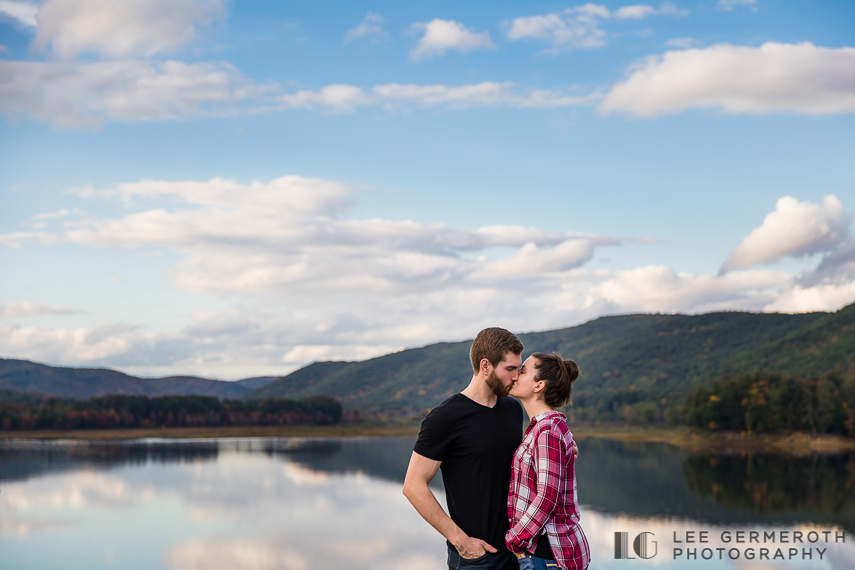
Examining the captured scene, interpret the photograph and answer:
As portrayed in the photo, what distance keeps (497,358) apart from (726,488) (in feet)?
114

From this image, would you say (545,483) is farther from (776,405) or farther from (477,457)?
(776,405)

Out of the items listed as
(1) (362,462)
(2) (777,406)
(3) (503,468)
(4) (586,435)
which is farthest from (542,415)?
(4) (586,435)

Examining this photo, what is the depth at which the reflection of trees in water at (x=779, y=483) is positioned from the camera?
29.1m

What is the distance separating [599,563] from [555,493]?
15.8m

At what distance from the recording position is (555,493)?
457 centimetres

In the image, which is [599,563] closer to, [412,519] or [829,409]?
[412,519]

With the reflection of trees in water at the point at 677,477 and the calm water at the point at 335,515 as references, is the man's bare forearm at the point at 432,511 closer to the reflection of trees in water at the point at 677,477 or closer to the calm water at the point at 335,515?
the calm water at the point at 335,515

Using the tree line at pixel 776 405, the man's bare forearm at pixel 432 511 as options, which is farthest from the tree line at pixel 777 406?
the man's bare forearm at pixel 432 511

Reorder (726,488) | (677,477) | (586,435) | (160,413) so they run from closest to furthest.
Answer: (726,488) < (677,477) < (586,435) < (160,413)

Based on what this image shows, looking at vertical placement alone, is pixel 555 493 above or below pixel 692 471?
above

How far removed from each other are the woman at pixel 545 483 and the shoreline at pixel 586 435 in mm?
63515

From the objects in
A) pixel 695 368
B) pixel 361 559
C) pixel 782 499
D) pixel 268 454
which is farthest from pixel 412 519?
pixel 695 368

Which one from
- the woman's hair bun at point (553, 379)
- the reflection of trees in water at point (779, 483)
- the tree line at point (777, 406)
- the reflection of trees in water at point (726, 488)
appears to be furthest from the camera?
the tree line at point (777, 406)

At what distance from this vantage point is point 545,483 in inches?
179
